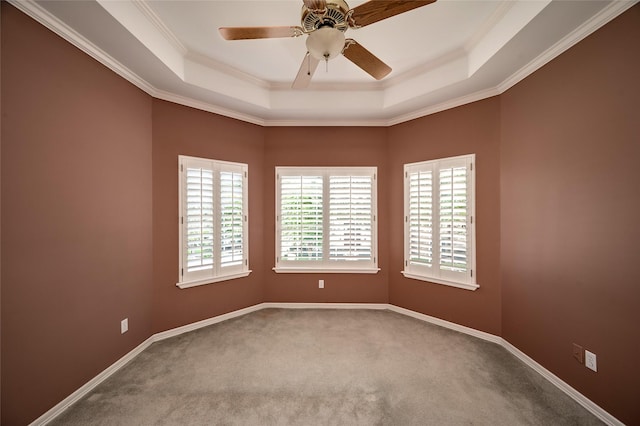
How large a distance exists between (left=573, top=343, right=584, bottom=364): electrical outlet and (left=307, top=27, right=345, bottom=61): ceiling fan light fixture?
2.72 m

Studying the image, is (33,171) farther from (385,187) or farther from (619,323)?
(619,323)

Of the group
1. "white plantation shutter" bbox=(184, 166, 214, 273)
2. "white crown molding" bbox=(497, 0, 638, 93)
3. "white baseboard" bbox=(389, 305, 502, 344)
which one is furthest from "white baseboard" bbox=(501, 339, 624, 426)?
"white plantation shutter" bbox=(184, 166, 214, 273)

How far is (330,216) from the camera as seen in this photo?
3854mm

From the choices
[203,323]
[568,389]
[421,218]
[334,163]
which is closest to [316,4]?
[334,163]

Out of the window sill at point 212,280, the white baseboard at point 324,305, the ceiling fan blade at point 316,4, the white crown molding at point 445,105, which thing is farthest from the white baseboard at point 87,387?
the white crown molding at point 445,105

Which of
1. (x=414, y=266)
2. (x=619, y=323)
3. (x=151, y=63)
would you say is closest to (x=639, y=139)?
(x=619, y=323)

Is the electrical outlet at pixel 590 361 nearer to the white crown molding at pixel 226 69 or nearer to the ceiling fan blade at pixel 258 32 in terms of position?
the ceiling fan blade at pixel 258 32

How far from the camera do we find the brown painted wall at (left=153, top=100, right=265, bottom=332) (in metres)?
3.01

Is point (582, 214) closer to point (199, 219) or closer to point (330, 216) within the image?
point (330, 216)

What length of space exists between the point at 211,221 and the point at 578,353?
366cm

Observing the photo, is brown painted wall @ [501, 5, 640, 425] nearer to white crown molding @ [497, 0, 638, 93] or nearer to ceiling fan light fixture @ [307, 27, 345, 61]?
white crown molding @ [497, 0, 638, 93]

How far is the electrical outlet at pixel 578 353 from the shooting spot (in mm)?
1997

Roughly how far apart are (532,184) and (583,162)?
1.59 ft

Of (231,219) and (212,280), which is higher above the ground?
(231,219)
